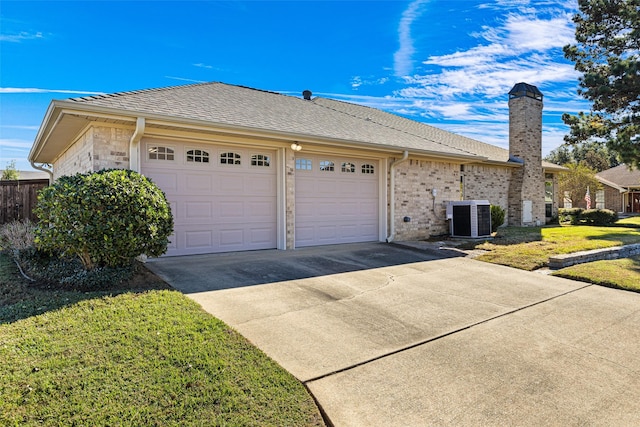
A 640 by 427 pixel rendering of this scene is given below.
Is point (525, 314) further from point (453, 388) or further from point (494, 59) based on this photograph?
point (494, 59)

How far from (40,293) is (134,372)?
9.37 ft

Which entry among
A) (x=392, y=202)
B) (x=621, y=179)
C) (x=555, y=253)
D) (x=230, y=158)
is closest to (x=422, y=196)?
(x=392, y=202)

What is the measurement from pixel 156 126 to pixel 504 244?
9.52 metres

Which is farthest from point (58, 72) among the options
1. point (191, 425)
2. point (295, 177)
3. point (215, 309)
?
point (191, 425)

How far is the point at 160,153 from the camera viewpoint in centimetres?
A: 741

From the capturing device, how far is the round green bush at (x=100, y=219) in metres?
4.91

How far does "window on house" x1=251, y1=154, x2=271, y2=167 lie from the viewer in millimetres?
8594

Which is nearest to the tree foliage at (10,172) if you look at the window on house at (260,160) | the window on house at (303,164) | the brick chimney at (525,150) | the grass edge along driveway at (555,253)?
the window on house at (260,160)

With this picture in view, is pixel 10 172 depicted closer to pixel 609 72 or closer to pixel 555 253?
pixel 555 253

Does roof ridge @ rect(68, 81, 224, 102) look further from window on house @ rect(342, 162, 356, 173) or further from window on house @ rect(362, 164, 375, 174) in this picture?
window on house @ rect(362, 164, 375, 174)

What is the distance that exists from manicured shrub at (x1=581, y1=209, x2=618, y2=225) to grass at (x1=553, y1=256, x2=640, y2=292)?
12813mm

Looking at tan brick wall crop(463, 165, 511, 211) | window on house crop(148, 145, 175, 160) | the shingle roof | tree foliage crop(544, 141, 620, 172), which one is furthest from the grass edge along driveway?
tree foliage crop(544, 141, 620, 172)

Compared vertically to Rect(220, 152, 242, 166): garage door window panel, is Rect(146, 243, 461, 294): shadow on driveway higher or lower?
lower

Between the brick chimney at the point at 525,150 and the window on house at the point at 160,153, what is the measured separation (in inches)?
618
